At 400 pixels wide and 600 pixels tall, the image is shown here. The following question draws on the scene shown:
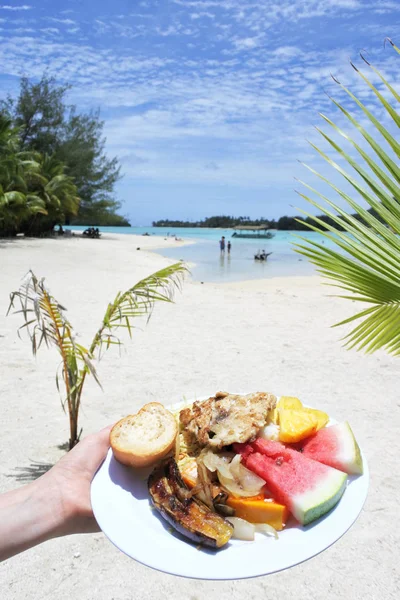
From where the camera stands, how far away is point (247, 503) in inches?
64.5

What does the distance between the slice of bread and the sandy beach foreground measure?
1879 mm

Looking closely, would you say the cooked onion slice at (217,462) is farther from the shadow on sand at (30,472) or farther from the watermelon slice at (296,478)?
the shadow on sand at (30,472)

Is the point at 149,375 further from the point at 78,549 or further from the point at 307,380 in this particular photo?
the point at 78,549

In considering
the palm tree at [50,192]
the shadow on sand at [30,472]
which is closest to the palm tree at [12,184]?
the palm tree at [50,192]

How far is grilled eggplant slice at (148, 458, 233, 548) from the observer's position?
1.47m

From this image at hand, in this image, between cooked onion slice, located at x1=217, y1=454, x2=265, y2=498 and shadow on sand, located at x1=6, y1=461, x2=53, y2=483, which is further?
shadow on sand, located at x1=6, y1=461, x2=53, y2=483

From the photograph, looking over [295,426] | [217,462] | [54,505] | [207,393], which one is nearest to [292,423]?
[295,426]

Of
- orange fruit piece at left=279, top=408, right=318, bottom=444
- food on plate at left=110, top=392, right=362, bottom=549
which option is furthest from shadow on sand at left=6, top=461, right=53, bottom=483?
orange fruit piece at left=279, top=408, right=318, bottom=444

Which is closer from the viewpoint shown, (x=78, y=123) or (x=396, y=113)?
(x=396, y=113)

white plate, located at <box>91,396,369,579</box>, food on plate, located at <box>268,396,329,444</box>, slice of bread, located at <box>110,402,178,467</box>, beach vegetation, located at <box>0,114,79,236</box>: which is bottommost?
white plate, located at <box>91,396,369,579</box>

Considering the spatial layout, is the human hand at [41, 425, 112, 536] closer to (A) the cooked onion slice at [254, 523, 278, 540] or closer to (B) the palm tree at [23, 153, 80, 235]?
(A) the cooked onion slice at [254, 523, 278, 540]

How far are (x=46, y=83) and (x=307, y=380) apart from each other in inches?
1920

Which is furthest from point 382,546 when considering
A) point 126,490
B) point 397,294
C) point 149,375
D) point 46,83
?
point 46,83

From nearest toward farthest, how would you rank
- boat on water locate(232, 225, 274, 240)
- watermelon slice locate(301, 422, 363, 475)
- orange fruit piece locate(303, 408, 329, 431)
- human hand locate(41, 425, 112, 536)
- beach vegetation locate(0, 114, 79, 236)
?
watermelon slice locate(301, 422, 363, 475)
orange fruit piece locate(303, 408, 329, 431)
human hand locate(41, 425, 112, 536)
beach vegetation locate(0, 114, 79, 236)
boat on water locate(232, 225, 274, 240)
